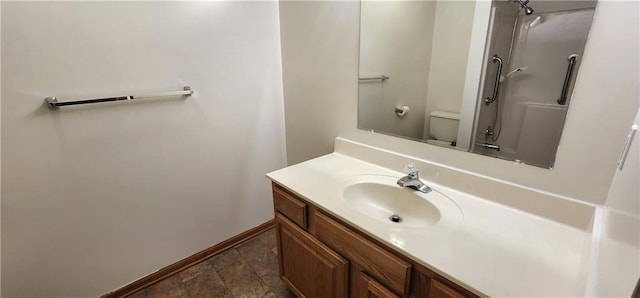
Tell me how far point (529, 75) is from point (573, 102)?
0.16 meters

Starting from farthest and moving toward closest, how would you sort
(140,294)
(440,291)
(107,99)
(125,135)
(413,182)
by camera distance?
(140,294) < (125,135) < (107,99) < (413,182) < (440,291)

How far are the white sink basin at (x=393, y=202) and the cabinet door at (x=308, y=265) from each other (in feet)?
0.80

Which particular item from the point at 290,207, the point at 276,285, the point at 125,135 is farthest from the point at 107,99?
the point at 276,285

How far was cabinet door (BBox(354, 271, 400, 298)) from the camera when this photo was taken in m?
0.92

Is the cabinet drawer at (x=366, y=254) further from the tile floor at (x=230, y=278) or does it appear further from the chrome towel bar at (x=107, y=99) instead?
the chrome towel bar at (x=107, y=99)

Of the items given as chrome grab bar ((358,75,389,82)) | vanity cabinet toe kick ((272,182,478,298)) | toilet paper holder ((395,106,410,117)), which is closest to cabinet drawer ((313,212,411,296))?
vanity cabinet toe kick ((272,182,478,298))

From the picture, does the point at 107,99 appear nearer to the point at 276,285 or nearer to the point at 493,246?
the point at 276,285

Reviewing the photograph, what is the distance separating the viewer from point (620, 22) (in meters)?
0.75

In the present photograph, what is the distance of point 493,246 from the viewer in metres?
0.81

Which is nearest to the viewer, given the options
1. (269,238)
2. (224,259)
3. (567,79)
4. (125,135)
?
(567,79)

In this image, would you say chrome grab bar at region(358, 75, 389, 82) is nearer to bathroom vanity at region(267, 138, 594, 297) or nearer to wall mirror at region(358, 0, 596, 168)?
wall mirror at region(358, 0, 596, 168)

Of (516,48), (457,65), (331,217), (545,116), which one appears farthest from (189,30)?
(545,116)

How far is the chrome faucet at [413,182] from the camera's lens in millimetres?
1178

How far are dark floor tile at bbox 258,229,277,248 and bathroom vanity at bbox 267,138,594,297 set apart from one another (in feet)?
1.86
